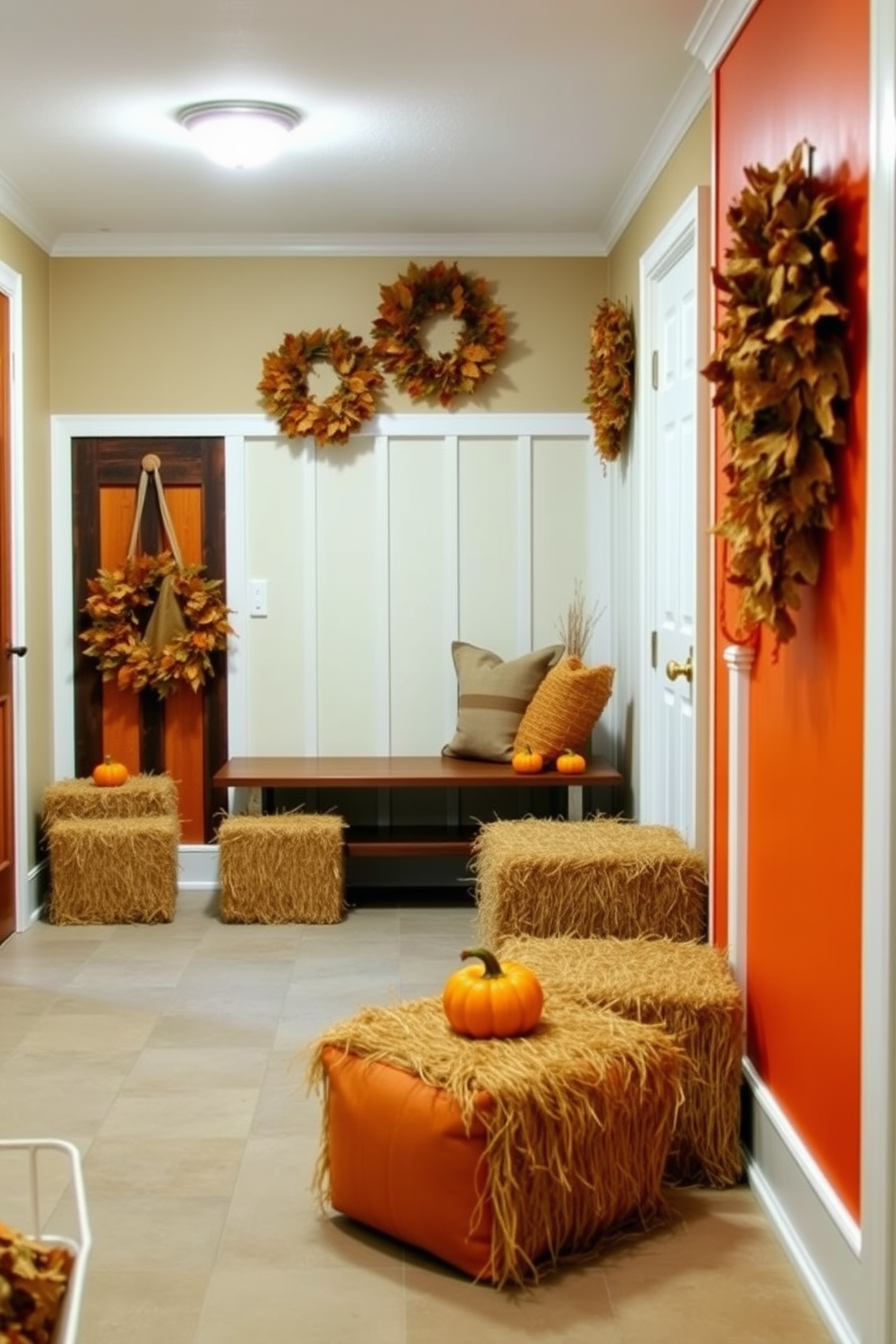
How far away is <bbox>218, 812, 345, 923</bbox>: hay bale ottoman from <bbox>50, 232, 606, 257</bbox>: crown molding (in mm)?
2263

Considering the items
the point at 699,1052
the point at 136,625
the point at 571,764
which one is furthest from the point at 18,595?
the point at 699,1052

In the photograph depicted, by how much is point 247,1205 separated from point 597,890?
1.48m

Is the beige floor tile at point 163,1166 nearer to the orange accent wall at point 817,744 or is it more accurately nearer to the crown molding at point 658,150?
the orange accent wall at point 817,744

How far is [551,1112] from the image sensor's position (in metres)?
2.78

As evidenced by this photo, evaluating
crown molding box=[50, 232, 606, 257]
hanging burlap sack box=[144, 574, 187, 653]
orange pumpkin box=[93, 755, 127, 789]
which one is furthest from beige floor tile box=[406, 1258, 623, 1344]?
crown molding box=[50, 232, 606, 257]

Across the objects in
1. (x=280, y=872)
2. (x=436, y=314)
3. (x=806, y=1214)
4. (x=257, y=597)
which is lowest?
(x=806, y=1214)

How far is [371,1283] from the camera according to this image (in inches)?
111

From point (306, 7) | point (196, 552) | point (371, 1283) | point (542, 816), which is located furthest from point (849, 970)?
point (196, 552)

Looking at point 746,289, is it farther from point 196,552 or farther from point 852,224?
point 196,552

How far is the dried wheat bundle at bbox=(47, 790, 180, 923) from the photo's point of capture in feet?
18.5

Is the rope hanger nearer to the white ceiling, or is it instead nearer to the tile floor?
the white ceiling

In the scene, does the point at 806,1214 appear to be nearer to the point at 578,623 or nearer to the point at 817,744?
the point at 817,744

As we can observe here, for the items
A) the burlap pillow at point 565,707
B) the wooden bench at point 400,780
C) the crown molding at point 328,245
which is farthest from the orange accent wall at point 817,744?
the crown molding at point 328,245

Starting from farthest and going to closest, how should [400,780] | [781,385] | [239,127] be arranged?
[400,780] → [239,127] → [781,385]
